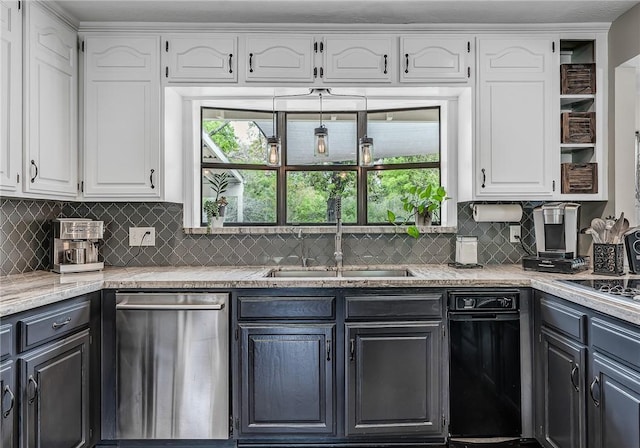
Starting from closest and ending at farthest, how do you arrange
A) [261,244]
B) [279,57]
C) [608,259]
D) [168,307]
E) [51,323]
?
[51,323] < [168,307] < [608,259] < [279,57] < [261,244]

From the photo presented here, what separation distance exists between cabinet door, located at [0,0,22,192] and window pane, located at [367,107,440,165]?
2104 millimetres

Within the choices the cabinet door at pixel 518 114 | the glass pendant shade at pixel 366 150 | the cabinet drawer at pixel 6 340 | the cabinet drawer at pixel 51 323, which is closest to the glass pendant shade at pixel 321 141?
the glass pendant shade at pixel 366 150

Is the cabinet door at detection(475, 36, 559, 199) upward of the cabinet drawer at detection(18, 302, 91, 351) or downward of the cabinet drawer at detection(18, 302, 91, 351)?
upward

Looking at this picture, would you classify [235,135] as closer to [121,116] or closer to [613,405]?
[121,116]

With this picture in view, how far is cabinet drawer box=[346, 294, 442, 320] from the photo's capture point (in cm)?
214

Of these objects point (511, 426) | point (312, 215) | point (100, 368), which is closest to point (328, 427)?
point (511, 426)

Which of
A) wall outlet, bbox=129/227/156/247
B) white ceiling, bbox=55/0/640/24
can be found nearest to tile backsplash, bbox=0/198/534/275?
wall outlet, bbox=129/227/156/247

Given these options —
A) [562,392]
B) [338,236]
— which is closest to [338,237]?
[338,236]

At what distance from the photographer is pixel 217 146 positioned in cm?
300

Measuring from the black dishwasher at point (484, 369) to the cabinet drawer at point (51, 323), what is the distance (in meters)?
1.86

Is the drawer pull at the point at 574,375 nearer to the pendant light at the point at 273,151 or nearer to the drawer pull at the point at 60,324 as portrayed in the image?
the pendant light at the point at 273,151

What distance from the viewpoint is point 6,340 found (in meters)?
1.55

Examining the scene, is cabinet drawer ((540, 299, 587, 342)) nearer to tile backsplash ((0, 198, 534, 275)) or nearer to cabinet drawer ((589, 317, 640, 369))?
cabinet drawer ((589, 317, 640, 369))

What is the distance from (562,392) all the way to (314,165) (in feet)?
6.59
